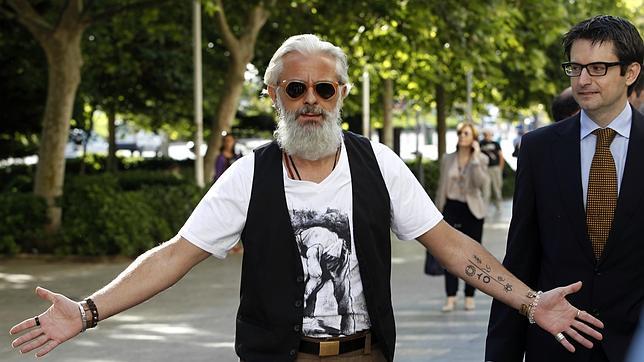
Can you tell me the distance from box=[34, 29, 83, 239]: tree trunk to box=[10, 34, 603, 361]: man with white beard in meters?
13.5

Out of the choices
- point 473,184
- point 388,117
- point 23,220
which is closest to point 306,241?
point 473,184

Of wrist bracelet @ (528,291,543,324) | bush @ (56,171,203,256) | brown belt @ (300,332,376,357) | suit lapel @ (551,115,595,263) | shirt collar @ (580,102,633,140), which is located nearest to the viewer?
brown belt @ (300,332,376,357)

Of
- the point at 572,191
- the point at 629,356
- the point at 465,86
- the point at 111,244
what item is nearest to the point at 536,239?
the point at 572,191

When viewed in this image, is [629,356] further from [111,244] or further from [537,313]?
[111,244]

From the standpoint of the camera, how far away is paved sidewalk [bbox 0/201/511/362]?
947cm

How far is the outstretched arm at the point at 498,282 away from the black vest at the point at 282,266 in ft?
0.80

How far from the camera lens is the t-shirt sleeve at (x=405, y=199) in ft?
14.0

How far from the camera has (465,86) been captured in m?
34.0

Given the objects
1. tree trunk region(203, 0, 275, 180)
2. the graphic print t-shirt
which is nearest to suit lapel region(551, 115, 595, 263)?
the graphic print t-shirt

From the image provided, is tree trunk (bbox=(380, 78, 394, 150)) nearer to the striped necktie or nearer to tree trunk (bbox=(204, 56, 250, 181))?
tree trunk (bbox=(204, 56, 250, 181))

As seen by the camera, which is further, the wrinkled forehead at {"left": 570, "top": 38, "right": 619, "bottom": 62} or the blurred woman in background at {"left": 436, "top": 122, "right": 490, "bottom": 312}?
the blurred woman in background at {"left": 436, "top": 122, "right": 490, "bottom": 312}

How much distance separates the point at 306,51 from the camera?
14.0 feet

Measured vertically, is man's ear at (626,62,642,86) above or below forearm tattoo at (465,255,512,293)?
above

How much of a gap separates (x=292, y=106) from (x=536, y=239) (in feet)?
3.51
